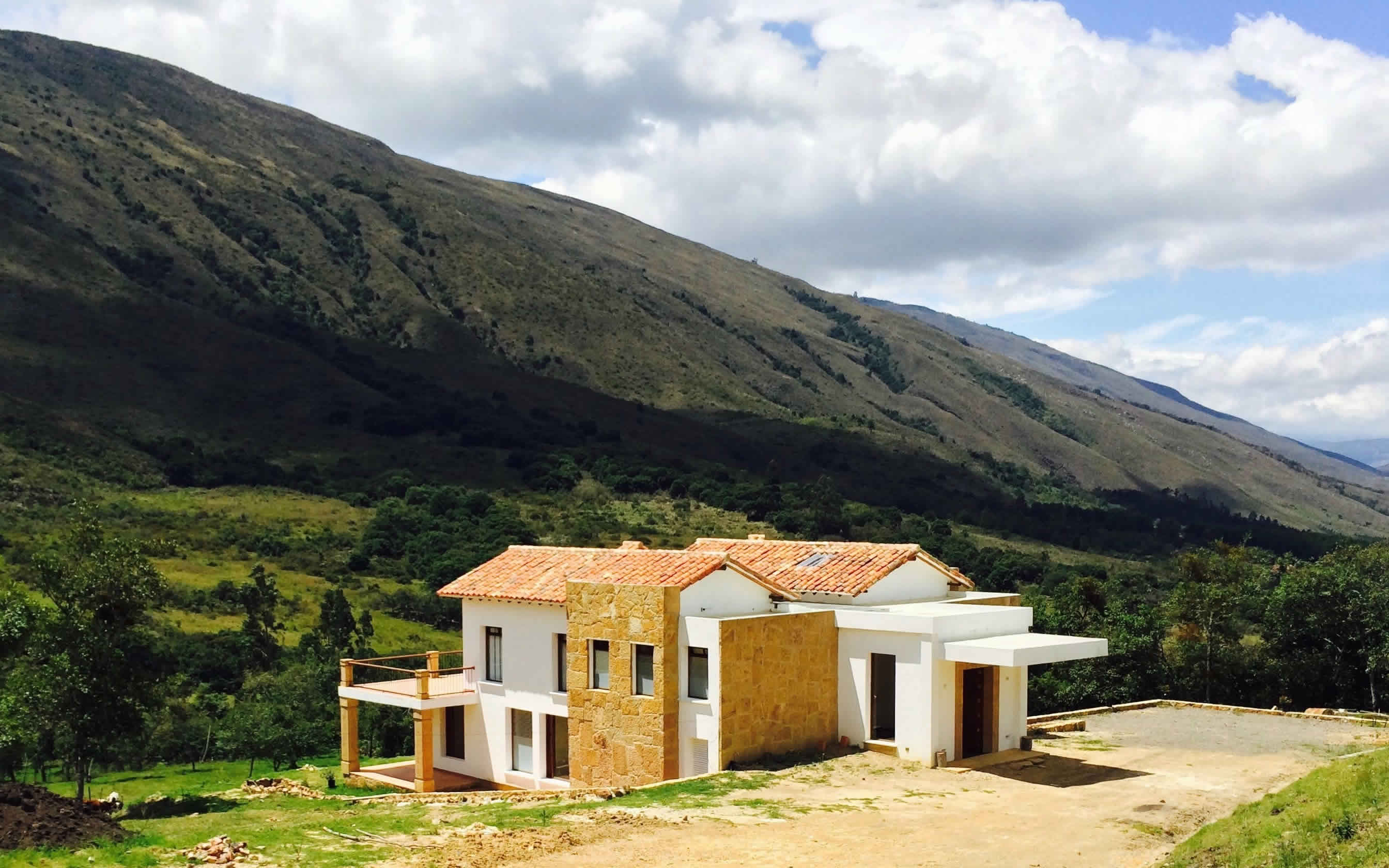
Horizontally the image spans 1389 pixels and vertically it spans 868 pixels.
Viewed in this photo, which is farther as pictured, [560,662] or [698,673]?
[560,662]

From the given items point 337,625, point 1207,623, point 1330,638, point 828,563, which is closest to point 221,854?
point 828,563

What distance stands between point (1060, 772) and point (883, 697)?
4.07 m

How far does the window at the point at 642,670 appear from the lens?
925 inches

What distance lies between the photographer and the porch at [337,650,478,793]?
27.5m

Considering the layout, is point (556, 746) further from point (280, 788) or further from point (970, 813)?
point (970, 813)

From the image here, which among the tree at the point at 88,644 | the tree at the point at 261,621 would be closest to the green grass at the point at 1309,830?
the tree at the point at 88,644

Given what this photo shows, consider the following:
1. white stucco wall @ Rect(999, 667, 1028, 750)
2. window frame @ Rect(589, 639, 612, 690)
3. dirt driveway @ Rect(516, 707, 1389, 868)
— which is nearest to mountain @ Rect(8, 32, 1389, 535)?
window frame @ Rect(589, 639, 612, 690)

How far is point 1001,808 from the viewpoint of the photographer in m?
19.5

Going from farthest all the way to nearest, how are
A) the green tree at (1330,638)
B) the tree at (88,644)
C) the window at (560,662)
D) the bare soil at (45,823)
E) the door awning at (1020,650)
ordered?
the green tree at (1330,638) < the window at (560,662) < the tree at (88,644) < the door awning at (1020,650) < the bare soil at (45,823)

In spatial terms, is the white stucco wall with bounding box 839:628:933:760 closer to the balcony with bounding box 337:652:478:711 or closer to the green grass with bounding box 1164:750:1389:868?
the green grass with bounding box 1164:750:1389:868

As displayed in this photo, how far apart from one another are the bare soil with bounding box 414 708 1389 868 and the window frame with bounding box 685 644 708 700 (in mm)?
2333

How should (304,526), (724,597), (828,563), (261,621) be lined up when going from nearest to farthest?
(724,597) < (828,563) < (261,621) < (304,526)

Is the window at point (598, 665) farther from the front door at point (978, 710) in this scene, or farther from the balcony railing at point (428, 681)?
the front door at point (978, 710)

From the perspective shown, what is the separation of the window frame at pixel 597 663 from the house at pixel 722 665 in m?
0.03
